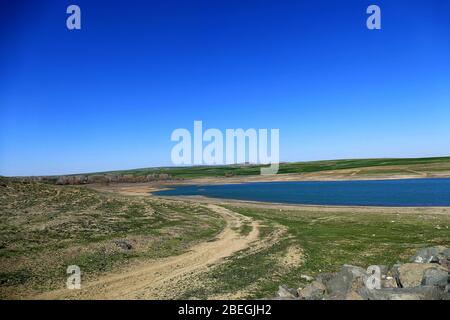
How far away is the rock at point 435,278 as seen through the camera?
55.7ft

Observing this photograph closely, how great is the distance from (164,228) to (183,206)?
2658 centimetres

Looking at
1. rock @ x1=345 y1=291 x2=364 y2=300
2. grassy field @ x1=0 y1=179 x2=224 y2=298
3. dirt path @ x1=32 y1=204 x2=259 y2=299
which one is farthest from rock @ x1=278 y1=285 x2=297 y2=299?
grassy field @ x1=0 y1=179 x2=224 y2=298

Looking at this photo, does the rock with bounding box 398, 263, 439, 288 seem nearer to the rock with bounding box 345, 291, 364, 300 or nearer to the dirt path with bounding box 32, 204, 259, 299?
the rock with bounding box 345, 291, 364, 300

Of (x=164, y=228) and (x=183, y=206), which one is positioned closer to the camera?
(x=164, y=228)

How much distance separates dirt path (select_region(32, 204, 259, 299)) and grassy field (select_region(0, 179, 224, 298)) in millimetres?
1596

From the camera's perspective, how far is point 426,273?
1806 centimetres

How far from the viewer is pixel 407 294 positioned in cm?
1495

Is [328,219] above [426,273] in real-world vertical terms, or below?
below

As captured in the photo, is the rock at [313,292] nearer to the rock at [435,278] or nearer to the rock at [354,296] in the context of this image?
the rock at [354,296]

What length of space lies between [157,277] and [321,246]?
692 inches

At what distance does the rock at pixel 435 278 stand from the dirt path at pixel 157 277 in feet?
45.8

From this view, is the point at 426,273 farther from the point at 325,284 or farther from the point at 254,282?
the point at 254,282

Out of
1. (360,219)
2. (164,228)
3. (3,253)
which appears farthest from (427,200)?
(3,253)
